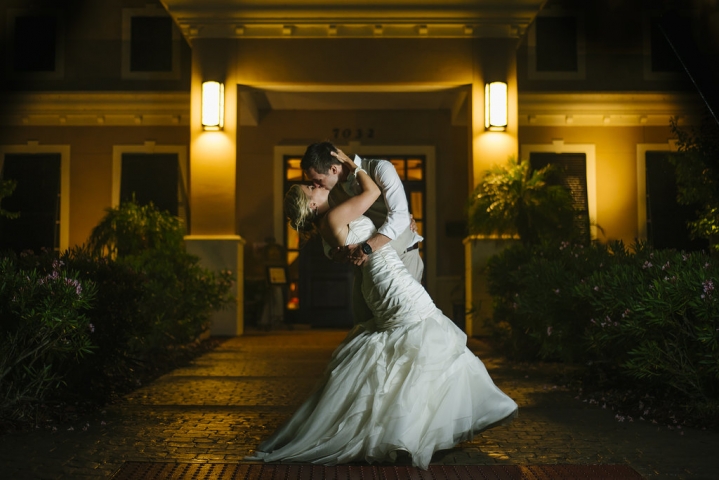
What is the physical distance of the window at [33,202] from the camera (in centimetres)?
1532

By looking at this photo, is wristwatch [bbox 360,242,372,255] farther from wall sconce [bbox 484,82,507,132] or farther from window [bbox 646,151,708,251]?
window [bbox 646,151,708,251]

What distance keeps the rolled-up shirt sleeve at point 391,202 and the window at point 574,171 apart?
35.9 feet

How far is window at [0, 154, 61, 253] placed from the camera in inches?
603

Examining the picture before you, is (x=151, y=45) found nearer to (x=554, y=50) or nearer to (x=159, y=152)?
(x=159, y=152)

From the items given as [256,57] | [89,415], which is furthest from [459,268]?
[89,415]

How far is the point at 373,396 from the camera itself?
432cm

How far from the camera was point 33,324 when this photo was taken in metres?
5.08

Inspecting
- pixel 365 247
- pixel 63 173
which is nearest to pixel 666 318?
pixel 365 247

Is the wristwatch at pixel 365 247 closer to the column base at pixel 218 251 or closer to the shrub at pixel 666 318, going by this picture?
the shrub at pixel 666 318

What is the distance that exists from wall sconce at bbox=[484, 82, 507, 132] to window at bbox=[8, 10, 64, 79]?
25.2 ft

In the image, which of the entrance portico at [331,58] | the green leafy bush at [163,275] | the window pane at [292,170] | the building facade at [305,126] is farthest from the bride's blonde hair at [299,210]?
the window pane at [292,170]

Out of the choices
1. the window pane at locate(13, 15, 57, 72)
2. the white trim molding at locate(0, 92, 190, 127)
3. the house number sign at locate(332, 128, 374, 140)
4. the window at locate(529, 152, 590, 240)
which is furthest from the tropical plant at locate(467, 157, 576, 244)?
the window pane at locate(13, 15, 57, 72)

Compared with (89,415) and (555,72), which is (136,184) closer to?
(555,72)

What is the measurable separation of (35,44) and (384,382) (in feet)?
44.4
